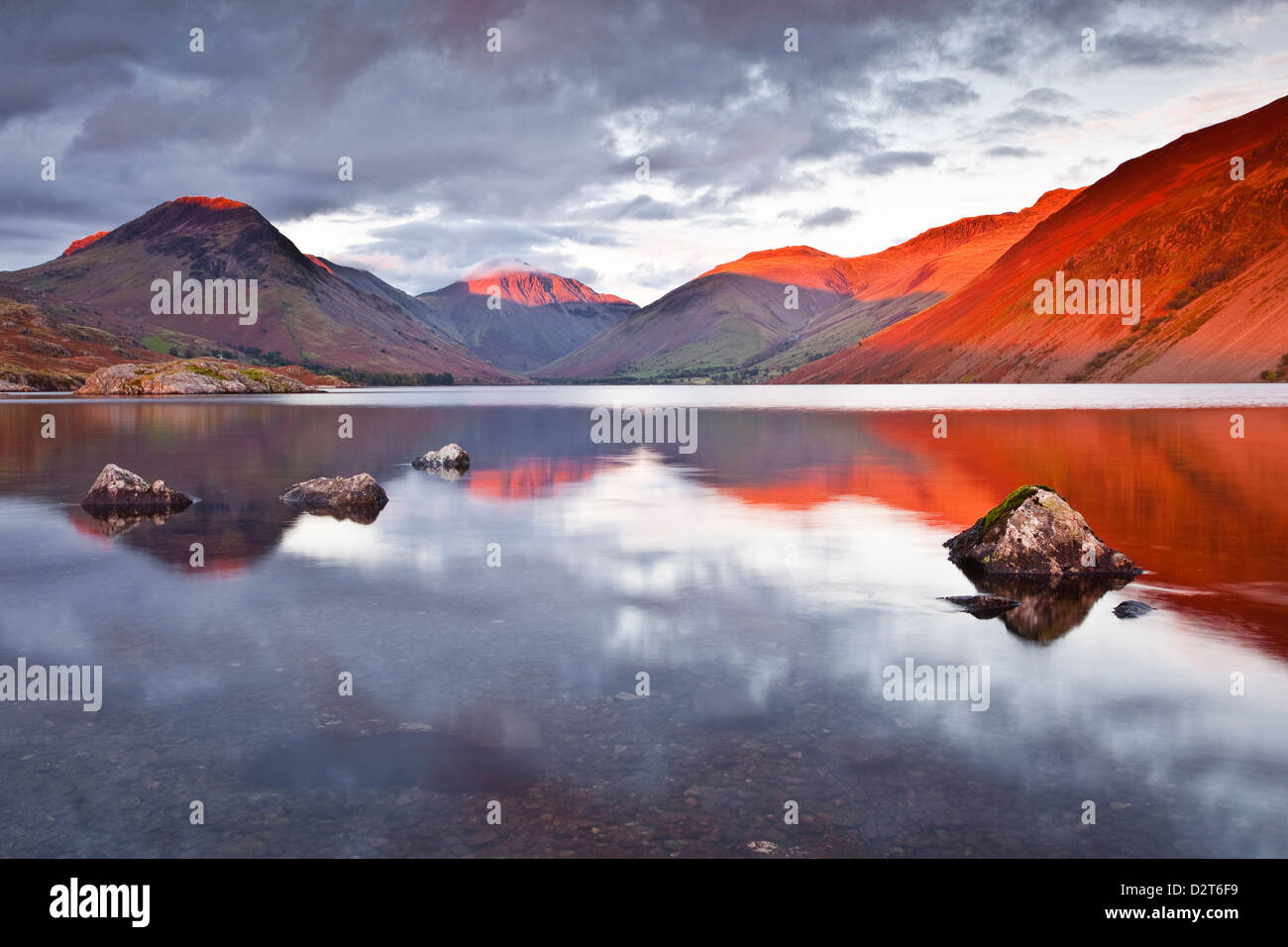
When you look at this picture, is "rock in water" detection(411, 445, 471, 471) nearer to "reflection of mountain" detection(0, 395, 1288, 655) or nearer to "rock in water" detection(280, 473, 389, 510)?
"reflection of mountain" detection(0, 395, 1288, 655)

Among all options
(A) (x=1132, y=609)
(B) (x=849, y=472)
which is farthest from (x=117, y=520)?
(B) (x=849, y=472)

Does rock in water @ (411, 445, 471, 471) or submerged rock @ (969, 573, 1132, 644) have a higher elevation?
rock in water @ (411, 445, 471, 471)

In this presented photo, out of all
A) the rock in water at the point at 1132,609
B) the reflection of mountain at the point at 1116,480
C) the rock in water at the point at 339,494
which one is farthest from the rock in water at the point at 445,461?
the rock in water at the point at 1132,609

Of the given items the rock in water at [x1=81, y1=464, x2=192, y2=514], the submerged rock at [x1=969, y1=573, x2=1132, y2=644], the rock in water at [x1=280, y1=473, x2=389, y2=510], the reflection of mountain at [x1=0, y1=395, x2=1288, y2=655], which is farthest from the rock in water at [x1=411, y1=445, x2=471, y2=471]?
the submerged rock at [x1=969, y1=573, x2=1132, y2=644]

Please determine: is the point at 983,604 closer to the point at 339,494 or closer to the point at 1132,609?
the point at 1132,609

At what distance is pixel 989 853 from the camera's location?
26.3 feet

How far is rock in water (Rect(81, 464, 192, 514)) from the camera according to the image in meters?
31.1

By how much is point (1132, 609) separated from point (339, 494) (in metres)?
28.0

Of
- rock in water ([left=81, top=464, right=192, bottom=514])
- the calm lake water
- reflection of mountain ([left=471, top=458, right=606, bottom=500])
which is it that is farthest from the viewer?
reflection of mountain ([left=471, top=458, right=606, bottom=500])

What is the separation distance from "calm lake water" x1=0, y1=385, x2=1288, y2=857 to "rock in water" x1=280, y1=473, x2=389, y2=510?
2.99 meters

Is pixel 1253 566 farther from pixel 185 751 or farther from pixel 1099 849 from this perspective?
pixel 185 751

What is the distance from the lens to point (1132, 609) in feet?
55.1

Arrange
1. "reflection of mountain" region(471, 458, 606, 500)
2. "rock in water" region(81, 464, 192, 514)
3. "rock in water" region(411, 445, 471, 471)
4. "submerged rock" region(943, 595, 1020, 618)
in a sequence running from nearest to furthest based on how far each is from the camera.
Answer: "submerged rock" region(943, 595, 1020, 618)
"rock in water" region(81, 464, 192, 514)
"reflection of mountain" region(471, 458, 606, 500)
"rock in water" region(411, 445, 471, 471)
